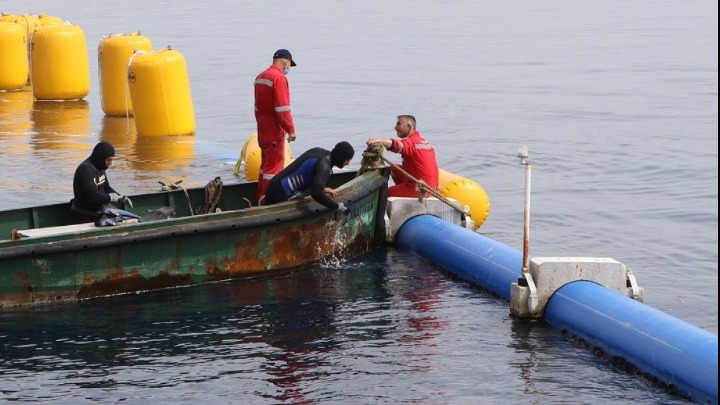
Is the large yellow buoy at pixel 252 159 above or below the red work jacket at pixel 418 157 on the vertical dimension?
below

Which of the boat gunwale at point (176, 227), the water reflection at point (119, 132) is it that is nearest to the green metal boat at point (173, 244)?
the boat gunwale at point (176, 227)

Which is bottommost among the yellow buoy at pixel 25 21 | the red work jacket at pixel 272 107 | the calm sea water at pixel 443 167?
the calm sea water at pixel 443 167

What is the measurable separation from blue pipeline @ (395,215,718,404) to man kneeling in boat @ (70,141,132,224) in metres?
3.62

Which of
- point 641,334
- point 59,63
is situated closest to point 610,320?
point 641,334

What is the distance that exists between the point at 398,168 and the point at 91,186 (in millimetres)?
3543

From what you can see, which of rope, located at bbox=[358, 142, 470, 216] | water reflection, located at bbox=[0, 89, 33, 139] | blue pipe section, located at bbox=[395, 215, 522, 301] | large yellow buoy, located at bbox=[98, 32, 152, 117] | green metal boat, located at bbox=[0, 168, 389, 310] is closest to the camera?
green metal boat, located at bbox=[0, 168, 389, 310]

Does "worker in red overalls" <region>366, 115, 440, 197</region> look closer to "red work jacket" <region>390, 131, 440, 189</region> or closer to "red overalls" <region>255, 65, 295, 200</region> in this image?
"red work jacket" <region>390, 131, 440, 189</region>

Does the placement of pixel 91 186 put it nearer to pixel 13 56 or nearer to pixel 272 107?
pixel 272 107

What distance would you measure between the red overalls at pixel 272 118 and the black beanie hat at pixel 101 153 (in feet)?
6.74

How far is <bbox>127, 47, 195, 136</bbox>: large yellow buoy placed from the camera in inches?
874

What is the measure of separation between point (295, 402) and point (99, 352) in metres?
2.21

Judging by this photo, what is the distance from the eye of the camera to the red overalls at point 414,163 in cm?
1487

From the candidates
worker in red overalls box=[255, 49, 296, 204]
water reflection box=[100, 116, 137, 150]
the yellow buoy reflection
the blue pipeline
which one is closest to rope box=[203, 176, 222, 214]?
worker in red overalls box=[255, 49, 296, 204]

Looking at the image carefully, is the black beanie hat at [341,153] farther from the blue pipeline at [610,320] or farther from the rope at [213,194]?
the rope at [213,194]
